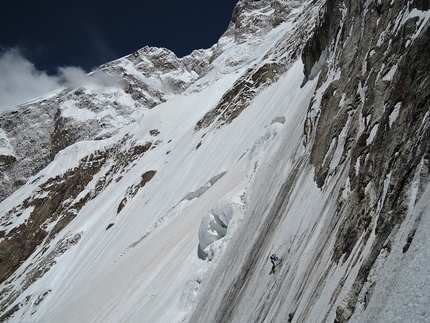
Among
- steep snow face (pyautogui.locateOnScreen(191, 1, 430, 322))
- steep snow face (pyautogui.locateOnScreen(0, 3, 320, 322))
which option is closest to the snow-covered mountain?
steep snow face (pyautogui.locateOnScreen(191, 1, 430, 322))

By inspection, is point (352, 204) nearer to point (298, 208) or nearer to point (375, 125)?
point (375, 125)

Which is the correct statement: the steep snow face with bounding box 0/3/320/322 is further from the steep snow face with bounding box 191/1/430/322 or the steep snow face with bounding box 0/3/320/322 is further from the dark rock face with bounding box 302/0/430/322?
the dark rock face with bounding box 302/0/430/322

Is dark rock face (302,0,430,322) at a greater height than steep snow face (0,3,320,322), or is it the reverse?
dark rock face (302,0,430,322)

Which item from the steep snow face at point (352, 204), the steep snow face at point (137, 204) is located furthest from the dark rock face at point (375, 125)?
the steep snow face at point (137, 204)

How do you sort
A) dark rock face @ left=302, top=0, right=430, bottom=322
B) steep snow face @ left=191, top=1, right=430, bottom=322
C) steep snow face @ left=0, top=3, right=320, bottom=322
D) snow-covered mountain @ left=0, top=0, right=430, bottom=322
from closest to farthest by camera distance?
steep snow face @ left=191, top=1, right=430, bottom=322 < snow-covered mountain @ left=0, top=0, right=430, bottom=322 < dark rock face @ left=302, top=0, right=430, bottom=322 < steep snow face @ left=0, top=3, right=320, bottom=322

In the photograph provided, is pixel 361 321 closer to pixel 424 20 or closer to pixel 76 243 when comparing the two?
pixel 424 20

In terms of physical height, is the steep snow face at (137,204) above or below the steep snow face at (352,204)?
below

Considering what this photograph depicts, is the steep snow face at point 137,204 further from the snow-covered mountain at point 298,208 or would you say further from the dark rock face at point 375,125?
the dark rock face at point 375,125

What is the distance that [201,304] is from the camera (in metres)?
15.7

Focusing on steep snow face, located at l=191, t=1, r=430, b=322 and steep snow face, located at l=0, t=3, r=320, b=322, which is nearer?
steep snow face, located at l=191, t=1, r=430, b=322

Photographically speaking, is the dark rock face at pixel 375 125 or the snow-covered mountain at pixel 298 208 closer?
the snow-covered mountain at pixel 298 208

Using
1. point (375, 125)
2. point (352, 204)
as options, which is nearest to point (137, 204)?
point (375, 125)

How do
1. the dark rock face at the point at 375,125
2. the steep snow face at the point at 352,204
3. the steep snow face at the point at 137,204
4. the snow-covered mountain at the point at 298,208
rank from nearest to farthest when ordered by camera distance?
1. the steep snow face at the point at 352,204
2. the snow-covered mountain at the point at 298,208
3. the dark rock face at the point at 375,125
4. the steep snow face at the point at 137,204

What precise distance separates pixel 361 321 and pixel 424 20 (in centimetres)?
677
